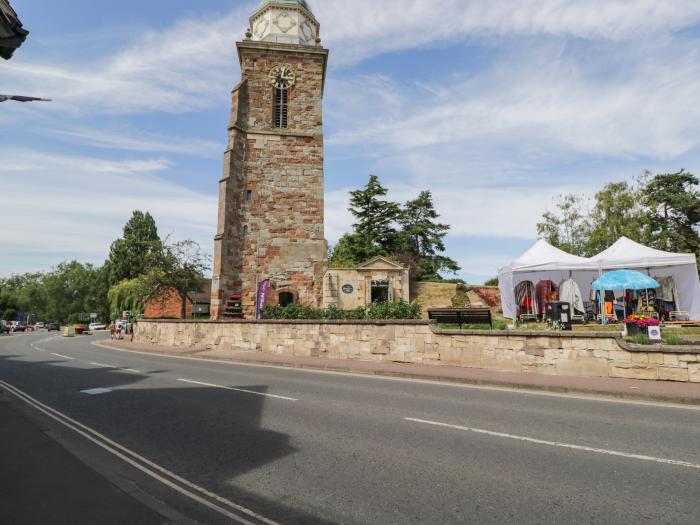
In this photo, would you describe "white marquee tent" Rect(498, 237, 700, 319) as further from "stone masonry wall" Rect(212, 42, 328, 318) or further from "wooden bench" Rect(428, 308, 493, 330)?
"stone masonry wall" Rect(212, 42, 328, 318)

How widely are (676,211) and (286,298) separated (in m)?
39.0

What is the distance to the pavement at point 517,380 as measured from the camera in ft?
26.7

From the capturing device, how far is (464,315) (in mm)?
13773

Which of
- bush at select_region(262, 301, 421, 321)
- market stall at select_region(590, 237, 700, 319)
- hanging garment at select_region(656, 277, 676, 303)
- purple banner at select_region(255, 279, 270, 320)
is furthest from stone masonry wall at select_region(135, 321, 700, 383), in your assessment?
hanging garment at select_region(656, 277, 676, 303)

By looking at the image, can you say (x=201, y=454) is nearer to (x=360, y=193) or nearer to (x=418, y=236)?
(x=360, y=193)

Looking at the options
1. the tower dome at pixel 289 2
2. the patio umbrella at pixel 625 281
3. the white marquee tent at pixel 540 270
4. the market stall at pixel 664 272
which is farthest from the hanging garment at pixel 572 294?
the tower dome at pixel 289 2

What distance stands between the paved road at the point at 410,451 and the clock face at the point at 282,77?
24535mm

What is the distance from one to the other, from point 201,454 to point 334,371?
325 inches

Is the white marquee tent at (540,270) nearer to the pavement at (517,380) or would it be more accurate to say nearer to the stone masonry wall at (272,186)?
the pavement at (517,380)

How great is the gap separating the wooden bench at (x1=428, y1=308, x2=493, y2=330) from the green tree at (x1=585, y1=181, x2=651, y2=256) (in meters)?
27.8

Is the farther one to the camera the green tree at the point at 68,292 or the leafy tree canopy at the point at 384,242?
the green tree at the point at 68,292

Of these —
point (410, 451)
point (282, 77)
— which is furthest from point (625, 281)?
point (282, 77)

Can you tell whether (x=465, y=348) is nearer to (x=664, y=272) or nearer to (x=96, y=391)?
(x=96, y=391)

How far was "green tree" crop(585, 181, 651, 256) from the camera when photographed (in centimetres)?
3553
